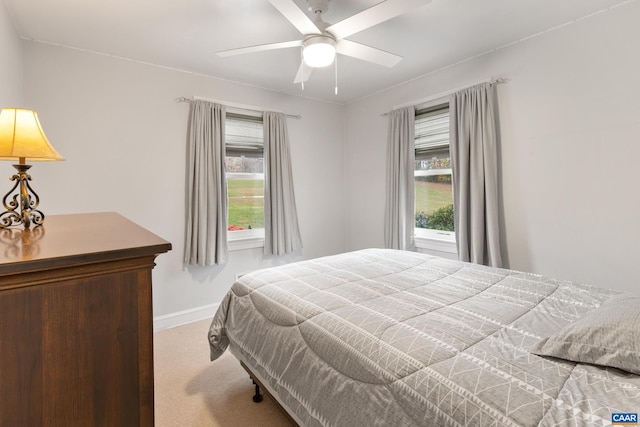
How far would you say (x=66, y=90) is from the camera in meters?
2.64

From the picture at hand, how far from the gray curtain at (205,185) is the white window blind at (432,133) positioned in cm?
216

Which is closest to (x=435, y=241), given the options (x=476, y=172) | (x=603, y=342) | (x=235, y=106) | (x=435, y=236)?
(x=435, y=236)

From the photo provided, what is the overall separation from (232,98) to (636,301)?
3.53 meters

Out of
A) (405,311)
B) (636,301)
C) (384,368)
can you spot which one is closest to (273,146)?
(405,311)

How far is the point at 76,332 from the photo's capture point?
697mm

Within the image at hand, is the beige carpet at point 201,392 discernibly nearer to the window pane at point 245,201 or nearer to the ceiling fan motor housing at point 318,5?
the window pane at point 245,201

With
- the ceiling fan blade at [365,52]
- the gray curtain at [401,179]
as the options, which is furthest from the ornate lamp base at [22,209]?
the gray curtain at [401,179]

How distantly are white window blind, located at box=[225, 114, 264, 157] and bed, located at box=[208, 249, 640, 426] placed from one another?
1944 millimetres

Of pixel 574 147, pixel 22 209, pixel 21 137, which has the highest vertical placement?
pixel 574 147

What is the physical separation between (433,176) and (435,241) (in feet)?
2.35

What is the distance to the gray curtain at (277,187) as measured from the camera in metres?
3.62

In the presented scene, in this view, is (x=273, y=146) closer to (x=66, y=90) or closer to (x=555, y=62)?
(x=66, y=90)

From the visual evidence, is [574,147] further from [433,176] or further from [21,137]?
[21,137]

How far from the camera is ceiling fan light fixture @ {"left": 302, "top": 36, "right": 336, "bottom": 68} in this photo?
1.89 metres
